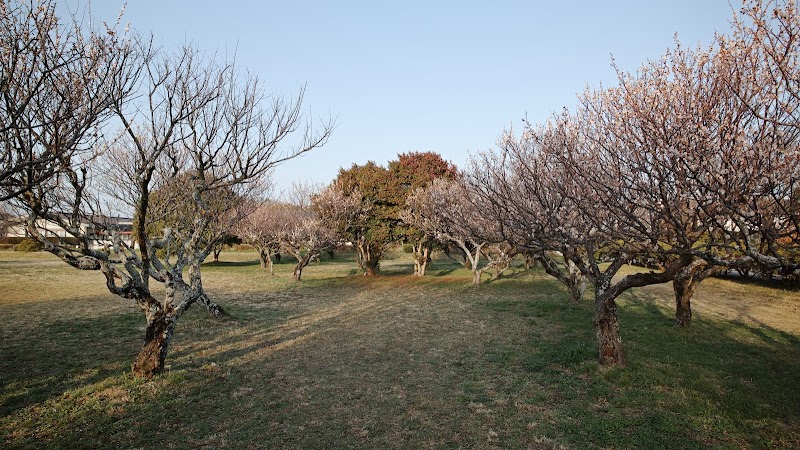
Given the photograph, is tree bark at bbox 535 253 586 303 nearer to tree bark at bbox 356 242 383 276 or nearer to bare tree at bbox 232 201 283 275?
tree bark at bbox 356 242 383 276

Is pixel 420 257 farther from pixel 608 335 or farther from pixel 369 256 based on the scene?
pixel 608 335

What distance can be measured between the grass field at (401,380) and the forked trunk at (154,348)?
1.03ft

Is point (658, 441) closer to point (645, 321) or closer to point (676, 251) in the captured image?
point (676, 251)

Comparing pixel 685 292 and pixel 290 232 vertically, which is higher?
pixel 290 232

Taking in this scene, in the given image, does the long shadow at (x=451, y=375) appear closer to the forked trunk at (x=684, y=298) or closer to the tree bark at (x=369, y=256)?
the forked trunk at (x=684, y=298)

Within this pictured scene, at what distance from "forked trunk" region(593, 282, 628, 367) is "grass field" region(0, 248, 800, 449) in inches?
16.8

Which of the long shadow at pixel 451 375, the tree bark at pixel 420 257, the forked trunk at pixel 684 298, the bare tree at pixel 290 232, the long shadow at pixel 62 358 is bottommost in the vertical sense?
the long shadow at pixel 451 375

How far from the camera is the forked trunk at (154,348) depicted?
30.7 ft

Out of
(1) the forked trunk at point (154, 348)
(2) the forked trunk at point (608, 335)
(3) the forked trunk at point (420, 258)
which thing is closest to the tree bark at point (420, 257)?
(3) the forked trunk at point (420, 258)

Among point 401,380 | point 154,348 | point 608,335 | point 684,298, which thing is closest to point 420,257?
point 684,298

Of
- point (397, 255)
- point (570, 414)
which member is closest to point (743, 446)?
point (570, 414)

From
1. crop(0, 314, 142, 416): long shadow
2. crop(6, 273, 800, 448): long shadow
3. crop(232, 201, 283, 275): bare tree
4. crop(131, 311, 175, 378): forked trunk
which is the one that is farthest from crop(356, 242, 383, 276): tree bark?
crop(131, 311, 175, 378): forked trunk

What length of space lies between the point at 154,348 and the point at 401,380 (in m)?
5.70

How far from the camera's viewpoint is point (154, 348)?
31.2 feet
